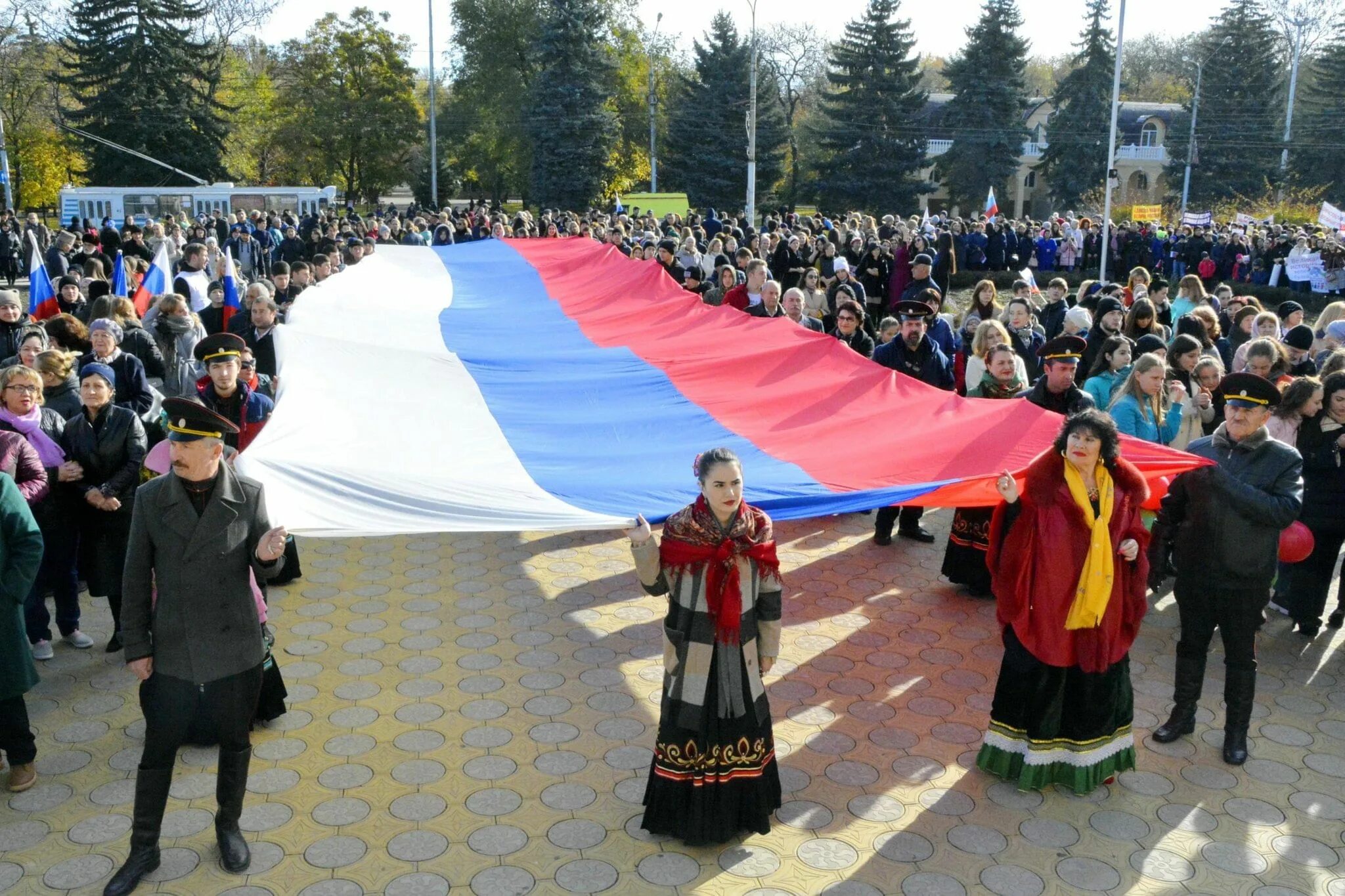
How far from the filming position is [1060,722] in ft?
14.7

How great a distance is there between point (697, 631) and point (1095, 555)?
1.58 metres

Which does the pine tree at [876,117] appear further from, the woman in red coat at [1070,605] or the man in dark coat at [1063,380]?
the woman in red coat at [1070,605]

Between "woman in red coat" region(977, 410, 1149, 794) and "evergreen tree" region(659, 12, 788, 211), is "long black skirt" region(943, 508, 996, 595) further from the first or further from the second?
"evergreen tree" region(659, 12, 788, 211)

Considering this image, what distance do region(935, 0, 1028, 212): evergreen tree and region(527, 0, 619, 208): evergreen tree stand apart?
13.1 meters

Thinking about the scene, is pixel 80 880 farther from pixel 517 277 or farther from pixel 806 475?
pixel 517 277

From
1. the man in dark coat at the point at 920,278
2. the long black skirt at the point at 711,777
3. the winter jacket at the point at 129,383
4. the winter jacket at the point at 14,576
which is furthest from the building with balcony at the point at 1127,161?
the winter jacket at the point at 14,576

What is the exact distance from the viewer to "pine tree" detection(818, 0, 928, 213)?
39.2 metres

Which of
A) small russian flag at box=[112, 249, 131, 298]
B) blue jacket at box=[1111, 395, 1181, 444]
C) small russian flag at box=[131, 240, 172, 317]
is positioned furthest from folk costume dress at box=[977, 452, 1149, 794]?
small russian flag at box=[131, 240, 172, 317]

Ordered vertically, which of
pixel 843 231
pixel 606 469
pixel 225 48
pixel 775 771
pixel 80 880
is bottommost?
pixel 80 880

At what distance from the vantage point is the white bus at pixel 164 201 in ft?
102

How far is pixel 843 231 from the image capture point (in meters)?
19.3

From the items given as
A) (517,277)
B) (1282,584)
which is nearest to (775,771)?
(1282,584)

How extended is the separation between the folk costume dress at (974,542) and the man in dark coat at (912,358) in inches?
28.8

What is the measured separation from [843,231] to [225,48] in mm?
34910
